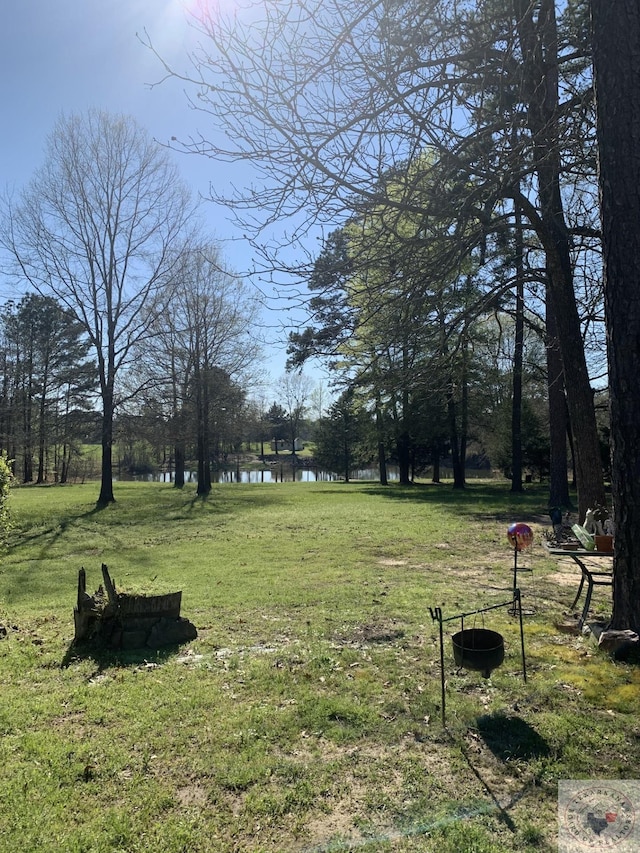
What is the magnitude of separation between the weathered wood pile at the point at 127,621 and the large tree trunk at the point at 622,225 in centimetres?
414

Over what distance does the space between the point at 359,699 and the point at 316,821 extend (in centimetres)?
133

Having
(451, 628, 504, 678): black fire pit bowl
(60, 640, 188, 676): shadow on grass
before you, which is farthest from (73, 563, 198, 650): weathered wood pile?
(451, 628, 504, 678): black fire pit bowl

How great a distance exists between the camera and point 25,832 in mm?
2523

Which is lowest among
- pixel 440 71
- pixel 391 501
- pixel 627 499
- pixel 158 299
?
pixel 391 501

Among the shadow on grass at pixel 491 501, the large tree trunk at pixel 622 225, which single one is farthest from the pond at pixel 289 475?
the large tree trunk at pixel 622 225

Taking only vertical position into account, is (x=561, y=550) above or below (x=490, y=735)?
above

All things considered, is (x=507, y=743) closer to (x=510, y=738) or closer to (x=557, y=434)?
(x=510, y=738)

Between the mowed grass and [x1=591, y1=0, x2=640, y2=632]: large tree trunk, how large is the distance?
1.48 meters

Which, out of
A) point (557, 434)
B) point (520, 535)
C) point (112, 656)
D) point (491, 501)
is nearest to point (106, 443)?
point (491, 501)

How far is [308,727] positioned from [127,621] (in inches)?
98.3

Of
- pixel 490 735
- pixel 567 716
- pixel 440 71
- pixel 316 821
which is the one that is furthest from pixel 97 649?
pixel 440 71

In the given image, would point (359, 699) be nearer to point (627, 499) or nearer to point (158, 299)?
point (627, 499)

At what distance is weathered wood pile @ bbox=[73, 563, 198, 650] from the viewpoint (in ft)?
17.0

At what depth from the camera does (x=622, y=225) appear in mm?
3990
